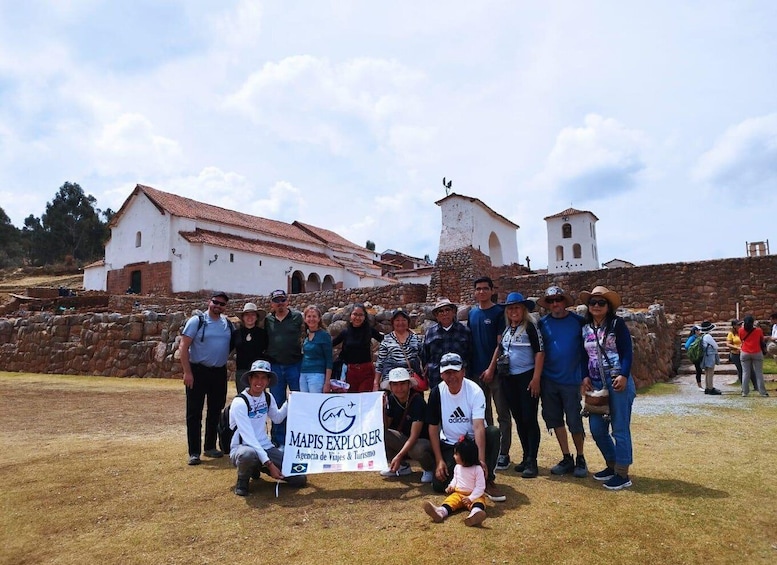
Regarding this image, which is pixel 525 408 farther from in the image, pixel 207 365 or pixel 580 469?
pixel 207 365

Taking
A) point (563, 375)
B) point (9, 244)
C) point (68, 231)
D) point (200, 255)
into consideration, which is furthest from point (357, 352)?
point (9, 244)

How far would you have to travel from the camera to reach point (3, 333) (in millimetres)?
16672

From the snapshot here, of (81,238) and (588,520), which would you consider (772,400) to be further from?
(81,238)

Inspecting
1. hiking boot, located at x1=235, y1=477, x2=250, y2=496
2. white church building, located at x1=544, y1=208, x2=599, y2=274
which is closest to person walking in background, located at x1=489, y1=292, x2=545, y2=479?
hiking boot, located at x1=235, y1=477, x2=250, y2=496

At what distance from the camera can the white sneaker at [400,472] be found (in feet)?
15.6

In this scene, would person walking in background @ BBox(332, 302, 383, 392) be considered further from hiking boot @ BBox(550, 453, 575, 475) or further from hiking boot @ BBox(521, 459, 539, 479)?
hiking boot @ BBox(550, 453, 575, 475)

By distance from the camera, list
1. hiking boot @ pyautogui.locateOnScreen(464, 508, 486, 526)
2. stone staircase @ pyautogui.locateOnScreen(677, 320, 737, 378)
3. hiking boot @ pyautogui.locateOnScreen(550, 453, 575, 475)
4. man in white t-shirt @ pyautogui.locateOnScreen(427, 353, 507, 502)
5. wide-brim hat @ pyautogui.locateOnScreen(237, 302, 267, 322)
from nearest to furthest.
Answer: hiking boot @ pyautogui.locateOnScreen(464, 508, 486, 526) < man in white t-shirt @ pyautogui.locateOnScreen(427, 353, 507, 502) < hiking boot @ pyautogui.locateOnScreen(550, 453, 575, 475) < wide-brim hat @ pyautogui.locateOnScreen(237, 302, 267, 322) < stone staircase @ pyautogui.locateOnScreen(677, 320, 737, 378)

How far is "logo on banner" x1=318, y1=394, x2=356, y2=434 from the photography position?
16.1ft

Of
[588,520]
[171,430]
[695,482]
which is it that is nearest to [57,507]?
[171,430]

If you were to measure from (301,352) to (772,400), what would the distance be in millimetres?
7734

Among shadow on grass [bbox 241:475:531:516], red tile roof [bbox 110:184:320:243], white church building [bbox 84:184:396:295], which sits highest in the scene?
red tile roof [bbox 110:184:320:243]

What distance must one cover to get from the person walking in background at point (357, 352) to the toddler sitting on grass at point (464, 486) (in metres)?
1.97

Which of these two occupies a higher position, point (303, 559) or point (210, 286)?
point (210, 286)

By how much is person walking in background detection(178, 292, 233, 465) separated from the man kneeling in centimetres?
106
